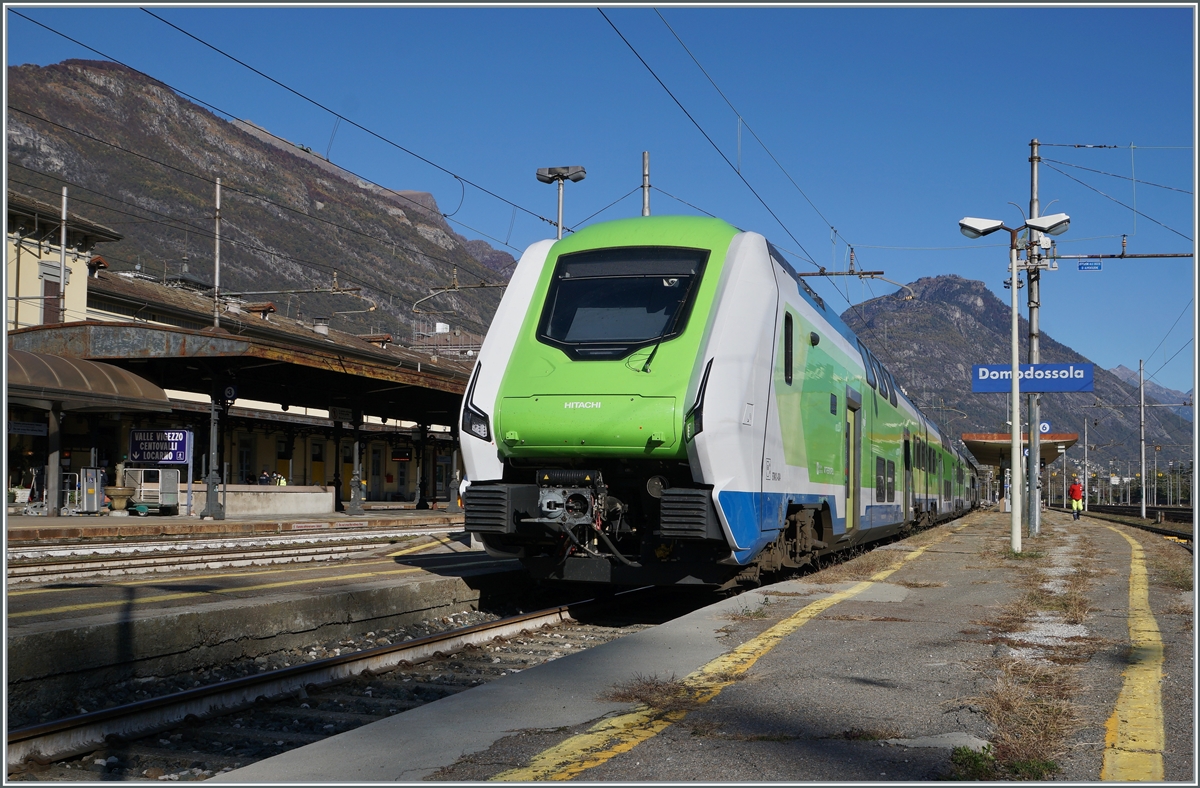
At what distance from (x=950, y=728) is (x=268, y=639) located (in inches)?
214

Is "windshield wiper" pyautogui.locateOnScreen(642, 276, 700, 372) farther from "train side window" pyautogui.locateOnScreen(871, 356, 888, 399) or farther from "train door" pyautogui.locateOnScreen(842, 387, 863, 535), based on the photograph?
"train side window" pyautogui.locateOnScreen(871, 356, 888, 399)

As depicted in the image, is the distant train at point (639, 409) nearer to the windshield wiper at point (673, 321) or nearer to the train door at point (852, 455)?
the windshield wiper at point (673, 321)

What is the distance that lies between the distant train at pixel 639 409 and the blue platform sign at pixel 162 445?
19.1m

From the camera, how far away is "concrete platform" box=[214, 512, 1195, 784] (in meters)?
4.36

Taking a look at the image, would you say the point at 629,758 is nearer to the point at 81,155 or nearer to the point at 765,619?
the point at 765,619

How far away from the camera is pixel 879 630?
8008 mm

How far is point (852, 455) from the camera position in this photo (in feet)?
46.2

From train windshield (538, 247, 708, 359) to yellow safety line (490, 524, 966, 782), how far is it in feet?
9.37

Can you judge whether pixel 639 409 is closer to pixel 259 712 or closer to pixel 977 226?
pixel 259 712

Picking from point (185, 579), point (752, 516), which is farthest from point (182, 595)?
point (752, 516)

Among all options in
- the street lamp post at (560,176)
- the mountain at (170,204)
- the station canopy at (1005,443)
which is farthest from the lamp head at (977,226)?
→ the mountain at (170,204)

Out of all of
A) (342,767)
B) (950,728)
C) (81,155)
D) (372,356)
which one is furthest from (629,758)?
(81,155)

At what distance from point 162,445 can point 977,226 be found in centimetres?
1986

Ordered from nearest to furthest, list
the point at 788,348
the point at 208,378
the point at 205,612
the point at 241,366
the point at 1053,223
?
the point at 205,612 → the point at 788,348 → the point at 1053,223 → the point at 241,366 → the point at 208,378
